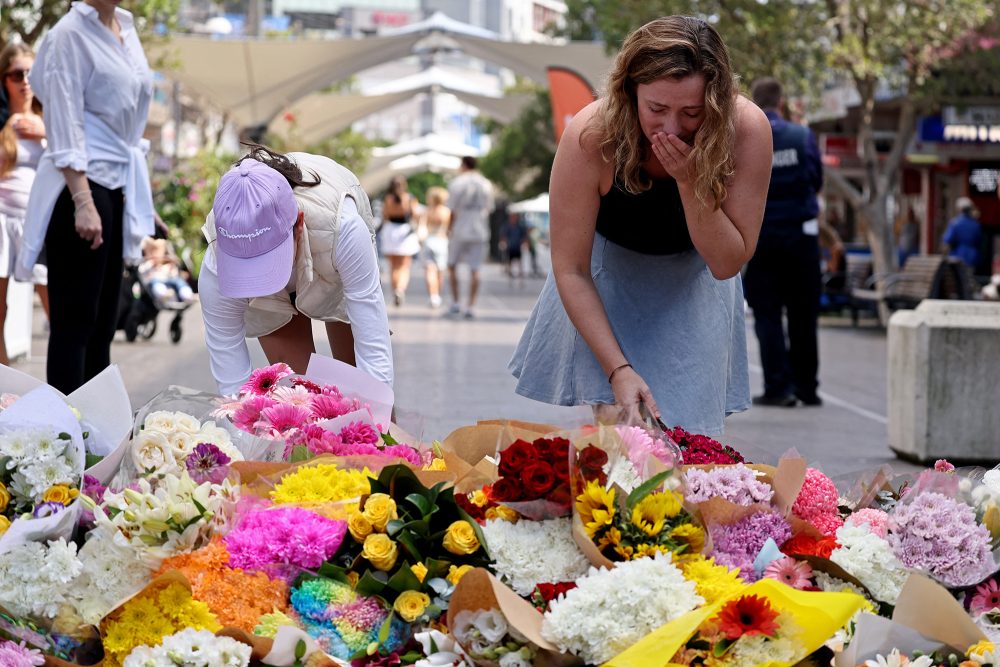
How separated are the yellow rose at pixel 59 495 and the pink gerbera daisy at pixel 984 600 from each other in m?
1.65

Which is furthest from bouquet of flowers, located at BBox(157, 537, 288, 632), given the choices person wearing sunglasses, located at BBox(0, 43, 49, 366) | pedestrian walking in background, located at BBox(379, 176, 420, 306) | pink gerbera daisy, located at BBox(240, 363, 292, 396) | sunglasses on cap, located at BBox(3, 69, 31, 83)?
pedestrian walking in background, located at BBox(379, 176, 420, 306)

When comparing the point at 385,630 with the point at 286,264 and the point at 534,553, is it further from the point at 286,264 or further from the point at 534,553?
the point at 286,264

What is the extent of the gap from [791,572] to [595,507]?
39 cm

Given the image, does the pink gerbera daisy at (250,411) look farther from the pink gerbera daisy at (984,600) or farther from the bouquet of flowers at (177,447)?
the pink gerbera daisy at (984,600)

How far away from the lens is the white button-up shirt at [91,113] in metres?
5.50

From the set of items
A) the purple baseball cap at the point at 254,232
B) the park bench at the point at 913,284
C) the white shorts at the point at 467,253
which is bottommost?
the park bench at the point at 913,284

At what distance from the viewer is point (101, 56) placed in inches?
220

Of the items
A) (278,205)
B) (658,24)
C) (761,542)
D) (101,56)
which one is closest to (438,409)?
(101,56)

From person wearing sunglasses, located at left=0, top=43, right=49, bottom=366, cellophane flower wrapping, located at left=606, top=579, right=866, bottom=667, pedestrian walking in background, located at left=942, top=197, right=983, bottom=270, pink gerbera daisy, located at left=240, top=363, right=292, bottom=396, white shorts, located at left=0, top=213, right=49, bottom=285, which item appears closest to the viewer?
cellophane flower wrapping, located at left=606, top=579, right=866, bottom=667

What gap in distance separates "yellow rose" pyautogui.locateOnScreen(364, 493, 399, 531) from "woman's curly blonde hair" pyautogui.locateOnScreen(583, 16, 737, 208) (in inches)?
45.8

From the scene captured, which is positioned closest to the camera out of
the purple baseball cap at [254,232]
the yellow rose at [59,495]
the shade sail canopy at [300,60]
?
the yellow rose at [59,495]

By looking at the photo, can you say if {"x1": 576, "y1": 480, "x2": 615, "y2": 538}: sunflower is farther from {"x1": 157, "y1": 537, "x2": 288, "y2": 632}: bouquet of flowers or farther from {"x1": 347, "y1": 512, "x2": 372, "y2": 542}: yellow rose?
{"x1": 157, "y1": 537, "x2": 288, "y2": 632}: bouquet of flowers

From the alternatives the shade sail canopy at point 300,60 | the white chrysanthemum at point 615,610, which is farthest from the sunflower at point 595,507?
the shade sail canopy at point 300,60

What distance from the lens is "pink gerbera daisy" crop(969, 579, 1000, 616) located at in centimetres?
264
